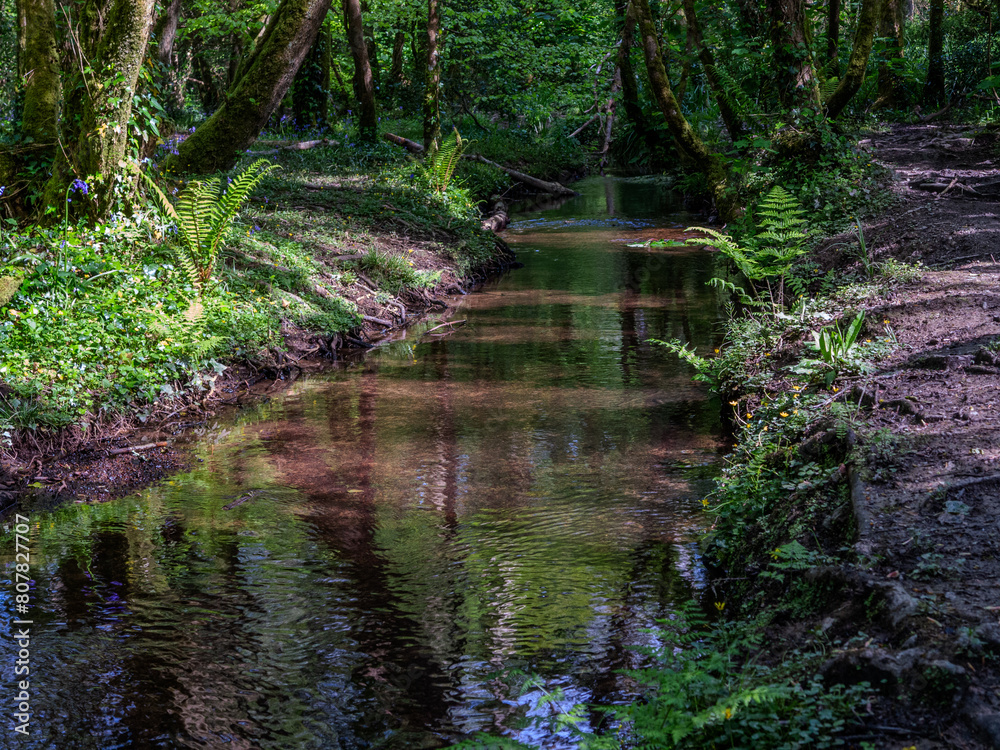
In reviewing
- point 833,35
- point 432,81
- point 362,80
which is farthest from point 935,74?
point 362,80

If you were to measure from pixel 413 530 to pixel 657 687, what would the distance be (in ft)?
7.03

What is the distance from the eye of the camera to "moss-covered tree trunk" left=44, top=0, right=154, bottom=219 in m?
7.94

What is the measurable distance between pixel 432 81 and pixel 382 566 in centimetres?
1272

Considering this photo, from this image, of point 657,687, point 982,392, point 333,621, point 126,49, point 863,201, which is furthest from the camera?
point 863,201

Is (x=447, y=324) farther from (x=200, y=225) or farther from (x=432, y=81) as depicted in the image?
(x=432, y=81)

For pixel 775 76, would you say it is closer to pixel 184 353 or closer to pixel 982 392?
pixel 982 392

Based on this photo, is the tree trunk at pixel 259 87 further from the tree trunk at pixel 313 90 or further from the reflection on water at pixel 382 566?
the tree trunk at pixel 313 90

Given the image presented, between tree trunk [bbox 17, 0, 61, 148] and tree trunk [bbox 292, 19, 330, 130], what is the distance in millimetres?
12184

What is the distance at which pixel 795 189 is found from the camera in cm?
1071

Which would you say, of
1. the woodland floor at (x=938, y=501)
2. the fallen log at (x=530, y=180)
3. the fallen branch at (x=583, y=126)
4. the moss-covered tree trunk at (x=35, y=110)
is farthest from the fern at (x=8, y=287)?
the fallen branch at (x=583, y=126)

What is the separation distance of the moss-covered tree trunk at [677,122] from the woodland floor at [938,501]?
601 centimetres

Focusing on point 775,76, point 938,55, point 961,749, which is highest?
point 938,55

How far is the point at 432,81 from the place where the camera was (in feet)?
51.5

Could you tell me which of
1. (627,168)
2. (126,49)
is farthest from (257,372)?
(627,168)
